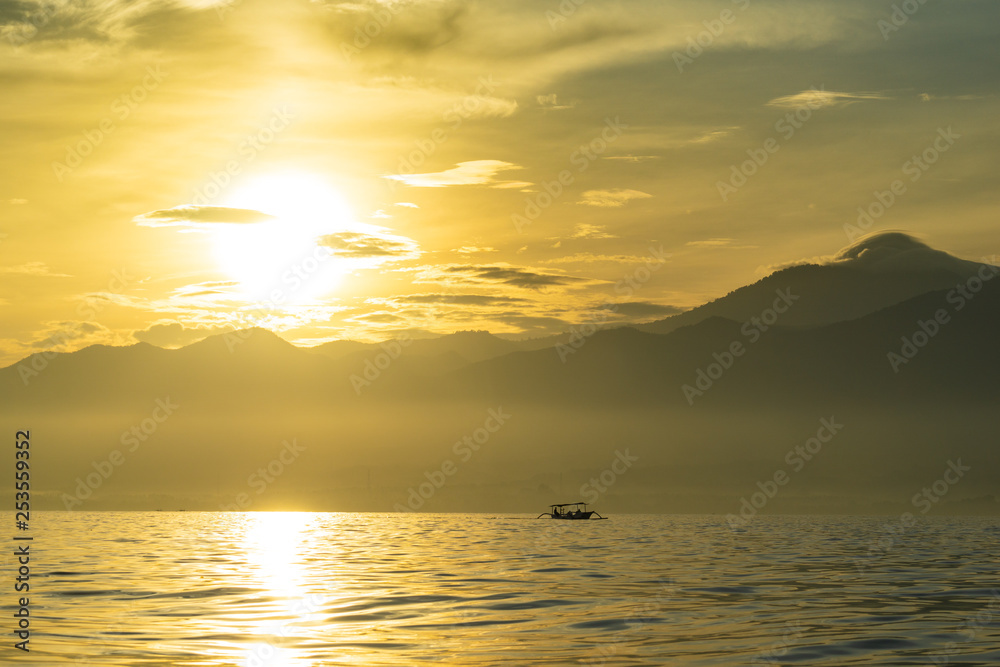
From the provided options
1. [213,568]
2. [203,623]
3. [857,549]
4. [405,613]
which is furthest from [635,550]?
[203,623]

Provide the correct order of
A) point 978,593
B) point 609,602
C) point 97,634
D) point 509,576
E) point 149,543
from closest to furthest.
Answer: point 97,634
point 609,602
point 978,593
point 509,576
point 149,543

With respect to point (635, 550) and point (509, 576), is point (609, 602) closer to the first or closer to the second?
point (509, 576)

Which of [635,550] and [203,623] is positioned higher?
[203,623]

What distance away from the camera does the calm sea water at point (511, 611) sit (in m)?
30.9

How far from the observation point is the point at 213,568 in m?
66.8

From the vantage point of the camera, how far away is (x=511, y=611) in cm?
4144

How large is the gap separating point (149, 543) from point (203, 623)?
71.8m

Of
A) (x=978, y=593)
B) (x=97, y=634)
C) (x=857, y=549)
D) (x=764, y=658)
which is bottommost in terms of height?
(x=857, y=549)

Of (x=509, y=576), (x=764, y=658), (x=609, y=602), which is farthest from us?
(x=509, y=576)

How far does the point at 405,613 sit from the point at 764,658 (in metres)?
16.6

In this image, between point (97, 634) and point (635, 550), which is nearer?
point (97, 634)

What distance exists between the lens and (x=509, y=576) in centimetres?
5934

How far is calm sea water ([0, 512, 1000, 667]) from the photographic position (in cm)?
3086

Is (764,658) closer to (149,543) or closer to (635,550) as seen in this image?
(635,550)
